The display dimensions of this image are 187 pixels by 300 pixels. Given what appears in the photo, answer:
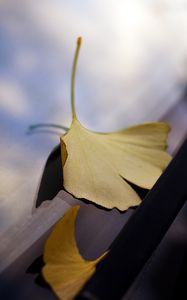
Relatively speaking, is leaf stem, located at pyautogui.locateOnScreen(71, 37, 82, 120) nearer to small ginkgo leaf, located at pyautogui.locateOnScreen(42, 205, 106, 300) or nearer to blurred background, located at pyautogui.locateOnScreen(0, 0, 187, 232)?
blurred background, located at pyautogui.locateOnScreen(0, 0, 187, 232)

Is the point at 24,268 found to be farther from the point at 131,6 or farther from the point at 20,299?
the point at 131,6

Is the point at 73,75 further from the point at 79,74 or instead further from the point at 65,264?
the point at 65,264

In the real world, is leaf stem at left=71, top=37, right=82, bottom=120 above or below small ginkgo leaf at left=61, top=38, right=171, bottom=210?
above

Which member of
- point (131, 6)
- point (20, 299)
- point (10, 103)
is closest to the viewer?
point (20, 299)

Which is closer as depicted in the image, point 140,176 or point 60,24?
point 140,176

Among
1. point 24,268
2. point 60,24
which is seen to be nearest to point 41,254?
point 24,268

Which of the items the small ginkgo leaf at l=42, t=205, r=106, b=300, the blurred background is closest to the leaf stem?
the blurred background

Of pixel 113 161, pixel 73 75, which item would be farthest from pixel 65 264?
pixel 73 75
